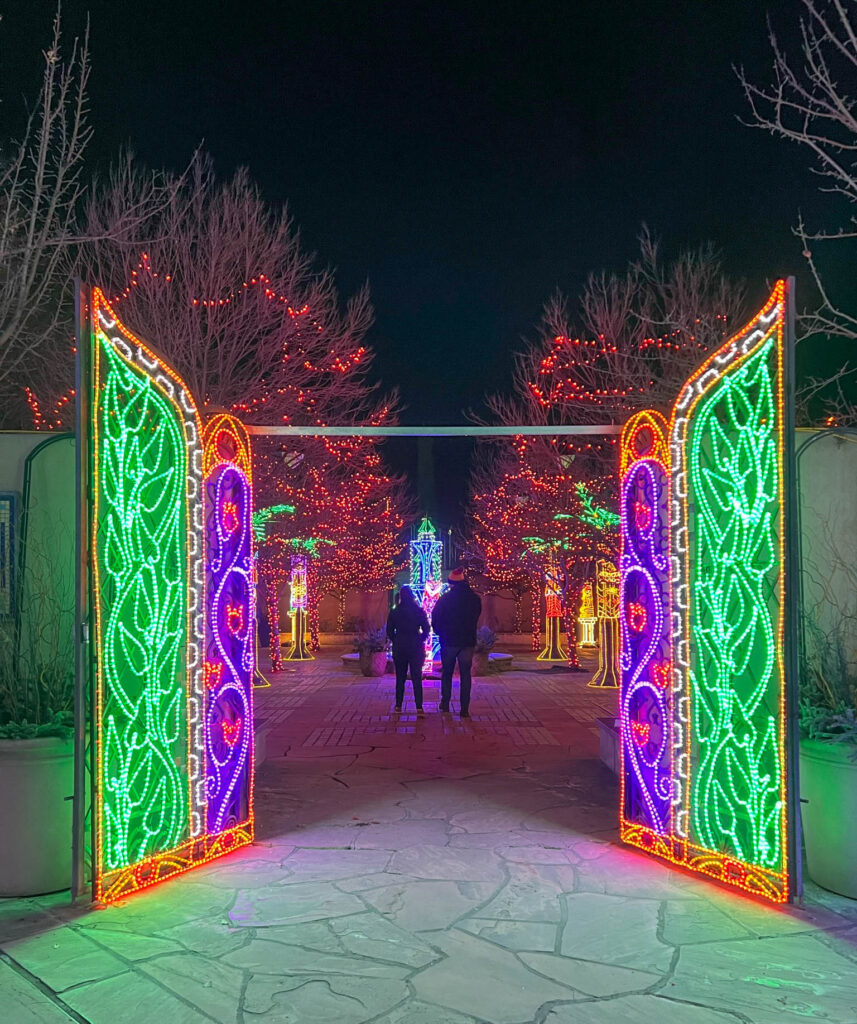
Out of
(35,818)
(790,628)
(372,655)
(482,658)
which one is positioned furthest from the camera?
(482,658)

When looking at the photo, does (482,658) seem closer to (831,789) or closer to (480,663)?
(480,663)

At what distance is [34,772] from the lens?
479 centimetres

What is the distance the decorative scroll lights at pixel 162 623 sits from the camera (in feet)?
15.3

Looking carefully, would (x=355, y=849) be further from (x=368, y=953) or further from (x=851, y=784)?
(x=851, y=784)

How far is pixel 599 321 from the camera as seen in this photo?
13.0 m

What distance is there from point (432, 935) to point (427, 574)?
46.0ft

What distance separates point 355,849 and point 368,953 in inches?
64.7

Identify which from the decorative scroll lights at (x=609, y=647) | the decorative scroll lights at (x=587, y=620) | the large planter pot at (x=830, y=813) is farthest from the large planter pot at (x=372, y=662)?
the large planter pot at (x=830, y=813)

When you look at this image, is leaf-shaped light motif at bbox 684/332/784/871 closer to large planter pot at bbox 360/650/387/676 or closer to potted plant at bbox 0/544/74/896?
potted plant at bbox 0/544/74/896

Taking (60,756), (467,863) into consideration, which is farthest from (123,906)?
(467,863)

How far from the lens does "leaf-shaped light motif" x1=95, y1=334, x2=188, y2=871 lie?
470 centimetres

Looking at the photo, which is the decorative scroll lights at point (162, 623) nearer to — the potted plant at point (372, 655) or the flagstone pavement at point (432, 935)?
the flagstone pavement at point (432, 935)

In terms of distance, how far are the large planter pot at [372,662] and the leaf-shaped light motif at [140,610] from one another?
12227mm

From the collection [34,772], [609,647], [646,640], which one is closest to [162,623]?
[34,772]
